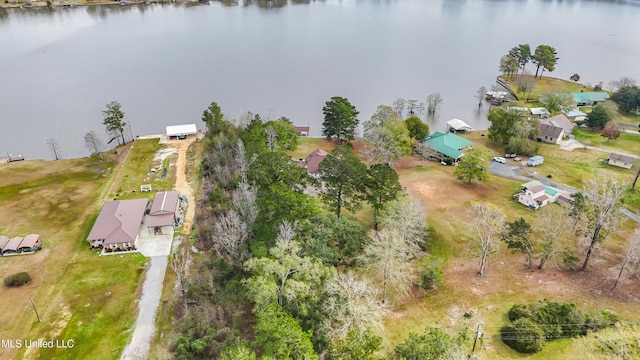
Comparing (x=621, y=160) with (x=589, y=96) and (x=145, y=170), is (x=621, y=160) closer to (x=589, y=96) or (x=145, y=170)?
(x=589, y=96)

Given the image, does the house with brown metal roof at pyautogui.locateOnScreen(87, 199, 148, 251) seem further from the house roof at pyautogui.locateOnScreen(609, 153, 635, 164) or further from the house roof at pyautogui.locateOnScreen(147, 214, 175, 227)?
the house roof at pyautogui.locateOnScreen(609, 153, 635, 164)

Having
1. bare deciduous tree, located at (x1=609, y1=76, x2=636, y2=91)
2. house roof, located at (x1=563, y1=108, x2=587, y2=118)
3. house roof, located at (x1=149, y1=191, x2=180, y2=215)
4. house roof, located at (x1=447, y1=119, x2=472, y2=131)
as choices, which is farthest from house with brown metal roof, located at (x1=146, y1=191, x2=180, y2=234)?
bare deciduous tree, located at (x1=609, y1=76, x2=636, y2=91)

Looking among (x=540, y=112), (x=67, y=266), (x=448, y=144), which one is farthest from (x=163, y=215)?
(x=540, y=112)

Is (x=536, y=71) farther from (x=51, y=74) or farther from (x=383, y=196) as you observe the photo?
(x=51, y=74)

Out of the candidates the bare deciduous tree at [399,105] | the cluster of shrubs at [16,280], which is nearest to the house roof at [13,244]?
the cluster of shrubs at [16,280]

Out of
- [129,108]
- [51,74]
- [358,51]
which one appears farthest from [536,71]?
[51,74]

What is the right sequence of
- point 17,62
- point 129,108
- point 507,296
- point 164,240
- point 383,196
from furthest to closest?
A: point 17,62 < point 129,108 < point 164,240 < point 383,196 < point 507,296
